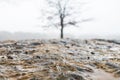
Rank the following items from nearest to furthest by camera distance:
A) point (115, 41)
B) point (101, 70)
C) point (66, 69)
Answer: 1. point (66, 69)
2. point (101, 70)
3. point (115, 41)

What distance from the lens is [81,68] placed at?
21.0m

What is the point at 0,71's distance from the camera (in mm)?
19203

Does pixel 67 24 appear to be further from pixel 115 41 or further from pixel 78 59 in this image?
pixel 78 59

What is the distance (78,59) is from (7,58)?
475 cm

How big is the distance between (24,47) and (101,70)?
8.94 meters

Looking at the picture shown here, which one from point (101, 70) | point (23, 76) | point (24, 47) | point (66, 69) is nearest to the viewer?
point (23, 76)

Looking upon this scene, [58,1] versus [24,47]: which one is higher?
[58,1]

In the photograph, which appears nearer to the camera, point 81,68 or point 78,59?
point 81,68

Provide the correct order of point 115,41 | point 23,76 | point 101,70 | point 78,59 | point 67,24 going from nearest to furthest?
point 23,76 → point 101,70 → point 78,59 → point 115,41 → point 67,24

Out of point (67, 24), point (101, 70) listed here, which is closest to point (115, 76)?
point (101, 70)

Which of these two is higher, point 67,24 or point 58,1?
point 58,1

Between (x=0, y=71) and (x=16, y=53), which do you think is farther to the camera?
(x=16, y=53)

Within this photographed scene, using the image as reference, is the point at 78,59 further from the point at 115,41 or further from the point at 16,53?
the point at 115,41

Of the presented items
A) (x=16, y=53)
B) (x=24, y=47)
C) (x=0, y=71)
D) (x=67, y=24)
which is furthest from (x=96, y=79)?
(x=67, y=24)
